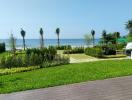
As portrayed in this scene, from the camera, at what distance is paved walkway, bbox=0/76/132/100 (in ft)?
22.9

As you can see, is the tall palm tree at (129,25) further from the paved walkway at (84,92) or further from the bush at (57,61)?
the paved walkway at (84,92)

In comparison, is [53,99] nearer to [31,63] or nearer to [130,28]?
[31,63]

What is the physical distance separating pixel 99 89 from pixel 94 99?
118 centimetres

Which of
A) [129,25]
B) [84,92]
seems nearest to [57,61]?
[84,92]

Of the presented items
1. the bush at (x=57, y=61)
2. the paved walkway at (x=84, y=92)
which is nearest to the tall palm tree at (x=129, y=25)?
the bush at (x=57, y=61)

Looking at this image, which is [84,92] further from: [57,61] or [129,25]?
[129,25]

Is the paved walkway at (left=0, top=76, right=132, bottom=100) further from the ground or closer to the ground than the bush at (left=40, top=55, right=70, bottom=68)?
closer to the ground

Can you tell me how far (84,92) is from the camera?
24.8ft

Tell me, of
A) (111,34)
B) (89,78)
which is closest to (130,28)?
(111,34)

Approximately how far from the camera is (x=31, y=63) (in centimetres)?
1728

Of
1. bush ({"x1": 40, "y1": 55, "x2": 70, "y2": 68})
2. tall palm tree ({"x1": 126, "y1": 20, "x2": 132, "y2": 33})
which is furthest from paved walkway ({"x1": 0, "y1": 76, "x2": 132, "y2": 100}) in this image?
tall palm tree ({"x1": 126, "y1": 20, "x2": 132, "y2": 33})

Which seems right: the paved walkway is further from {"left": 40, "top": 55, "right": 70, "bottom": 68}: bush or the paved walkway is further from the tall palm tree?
the tall palm tree

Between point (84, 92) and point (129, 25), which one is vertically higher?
point (129, 25)

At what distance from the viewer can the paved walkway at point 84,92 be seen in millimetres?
6994
